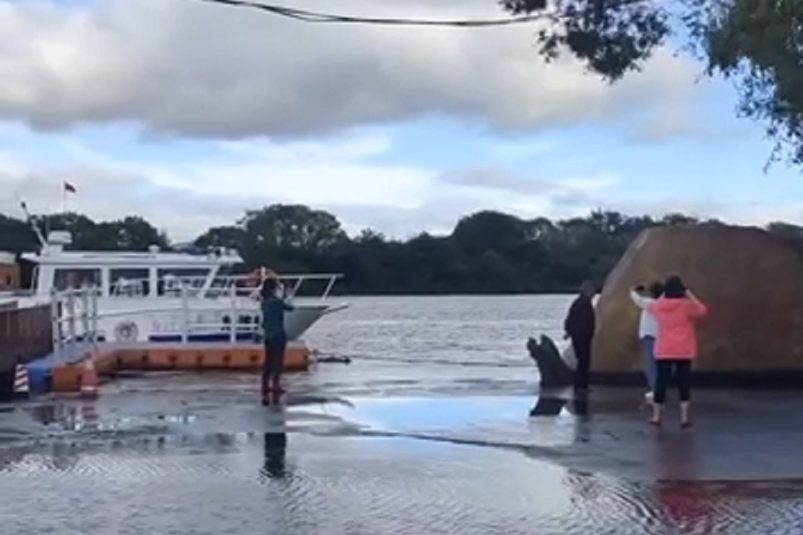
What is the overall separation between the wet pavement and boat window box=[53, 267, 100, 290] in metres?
20.2

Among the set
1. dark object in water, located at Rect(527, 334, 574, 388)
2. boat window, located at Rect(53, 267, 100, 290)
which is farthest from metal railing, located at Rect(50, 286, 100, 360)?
dark object in water, located at Rect(527, 334, 574, 388)

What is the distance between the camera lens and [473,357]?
147ft

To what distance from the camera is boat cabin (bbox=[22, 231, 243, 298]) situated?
43750 millimetres

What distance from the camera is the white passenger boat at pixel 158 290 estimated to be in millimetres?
41250

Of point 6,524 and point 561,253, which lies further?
point 561,253

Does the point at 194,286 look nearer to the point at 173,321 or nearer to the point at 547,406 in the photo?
the point at 173,321

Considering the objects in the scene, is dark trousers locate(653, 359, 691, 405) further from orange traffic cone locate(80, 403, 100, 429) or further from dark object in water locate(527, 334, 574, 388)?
dark object in water locate(527, 334, 574, 388)

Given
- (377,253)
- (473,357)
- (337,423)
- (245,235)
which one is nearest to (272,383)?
(337,423)

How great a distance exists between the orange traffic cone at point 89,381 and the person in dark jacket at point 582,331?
681 cm

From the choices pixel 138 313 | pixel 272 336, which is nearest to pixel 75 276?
pixel 138 313

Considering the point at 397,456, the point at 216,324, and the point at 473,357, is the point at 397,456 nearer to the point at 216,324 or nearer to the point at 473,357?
the point at 216,324

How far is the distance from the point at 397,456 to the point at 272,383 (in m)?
8.40

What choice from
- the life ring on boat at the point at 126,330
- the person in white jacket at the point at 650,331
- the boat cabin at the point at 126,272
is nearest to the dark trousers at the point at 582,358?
the person in white jacket at the point at 650,331

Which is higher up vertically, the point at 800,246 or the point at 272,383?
Result: the point at 800,246
